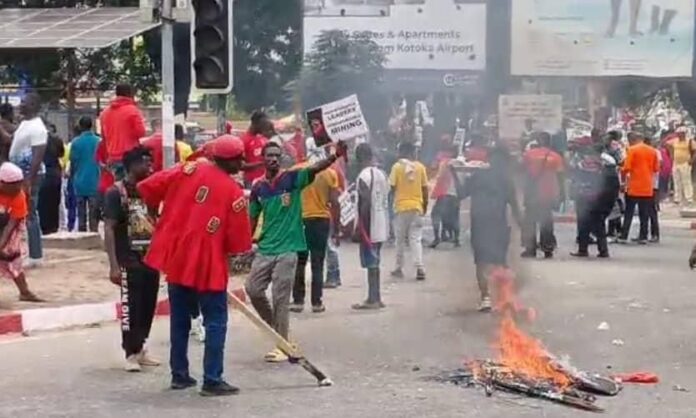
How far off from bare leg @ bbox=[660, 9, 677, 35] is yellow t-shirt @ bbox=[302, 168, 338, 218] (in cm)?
315

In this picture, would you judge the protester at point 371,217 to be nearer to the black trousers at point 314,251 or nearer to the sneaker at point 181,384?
the black trousers at point 314,251

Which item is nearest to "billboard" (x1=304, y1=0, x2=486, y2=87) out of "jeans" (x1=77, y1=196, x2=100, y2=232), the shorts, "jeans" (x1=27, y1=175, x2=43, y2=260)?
the shorts

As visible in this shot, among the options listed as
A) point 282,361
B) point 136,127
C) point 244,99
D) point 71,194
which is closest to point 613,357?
point 282,361

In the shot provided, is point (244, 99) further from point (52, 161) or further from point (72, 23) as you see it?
point (72, 23)

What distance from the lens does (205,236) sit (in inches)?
331

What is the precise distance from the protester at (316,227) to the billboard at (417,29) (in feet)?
4.04

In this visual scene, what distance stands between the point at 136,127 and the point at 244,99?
304 centimetres

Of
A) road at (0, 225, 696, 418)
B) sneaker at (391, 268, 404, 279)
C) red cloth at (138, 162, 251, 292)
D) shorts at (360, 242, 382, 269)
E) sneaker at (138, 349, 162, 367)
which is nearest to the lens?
road at (0, 225, 696, 418)

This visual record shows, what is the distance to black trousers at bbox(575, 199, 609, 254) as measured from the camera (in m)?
18.1

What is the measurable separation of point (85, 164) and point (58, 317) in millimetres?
5490

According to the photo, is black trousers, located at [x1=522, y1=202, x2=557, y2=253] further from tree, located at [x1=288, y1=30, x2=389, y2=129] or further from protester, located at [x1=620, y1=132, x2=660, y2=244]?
tree, located at [x1=288, y1=30, x2=389, y2=129]

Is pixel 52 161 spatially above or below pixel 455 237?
above

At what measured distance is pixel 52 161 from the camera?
53.7 ft

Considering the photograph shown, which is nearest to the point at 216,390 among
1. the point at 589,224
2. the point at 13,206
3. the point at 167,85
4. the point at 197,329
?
the point at 197,329
